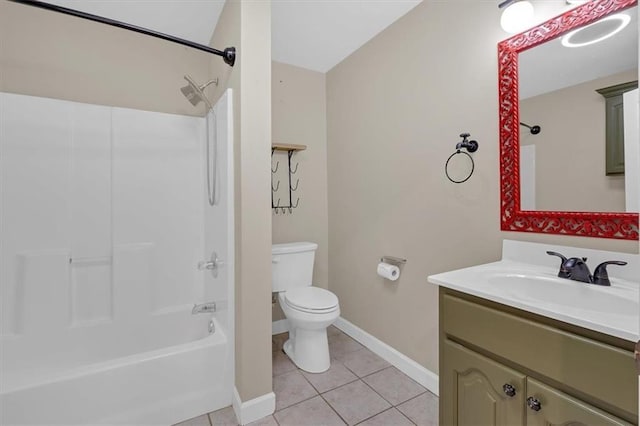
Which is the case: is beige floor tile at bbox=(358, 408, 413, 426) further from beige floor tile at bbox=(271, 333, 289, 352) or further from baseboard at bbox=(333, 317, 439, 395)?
Answer: beige floor tile at bbox=(271, 333, 289, 352)

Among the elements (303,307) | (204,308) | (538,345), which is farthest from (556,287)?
(204,308)

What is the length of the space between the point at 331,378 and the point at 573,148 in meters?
1.86

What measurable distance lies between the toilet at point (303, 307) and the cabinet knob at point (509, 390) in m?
1.12

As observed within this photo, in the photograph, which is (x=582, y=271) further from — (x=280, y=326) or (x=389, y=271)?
(x=280, y=326)

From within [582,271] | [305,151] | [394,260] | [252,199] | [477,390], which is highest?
[305,151]

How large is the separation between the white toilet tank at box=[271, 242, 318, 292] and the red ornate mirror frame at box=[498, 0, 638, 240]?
1407 millimetres

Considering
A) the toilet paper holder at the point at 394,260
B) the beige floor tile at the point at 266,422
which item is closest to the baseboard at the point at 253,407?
the beige floor tile at the point at 266,422

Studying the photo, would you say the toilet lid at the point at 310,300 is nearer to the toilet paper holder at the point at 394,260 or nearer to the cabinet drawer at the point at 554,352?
the toilet paper holder at the point at 394,260

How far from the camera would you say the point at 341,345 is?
242cm

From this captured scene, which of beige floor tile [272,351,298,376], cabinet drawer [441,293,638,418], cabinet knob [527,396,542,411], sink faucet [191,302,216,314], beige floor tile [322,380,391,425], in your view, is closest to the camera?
cabinet drawer [441,293,638,418]

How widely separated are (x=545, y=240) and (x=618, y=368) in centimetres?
71

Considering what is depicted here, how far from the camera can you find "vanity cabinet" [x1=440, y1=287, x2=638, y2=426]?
2.47 ft

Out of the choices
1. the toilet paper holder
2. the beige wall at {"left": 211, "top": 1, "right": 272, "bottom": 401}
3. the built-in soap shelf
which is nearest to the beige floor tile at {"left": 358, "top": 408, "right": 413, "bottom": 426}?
the beige wall at {"left": 211, "top": 1, "right": 272, "bottom": 401}

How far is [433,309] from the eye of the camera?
1.84m
